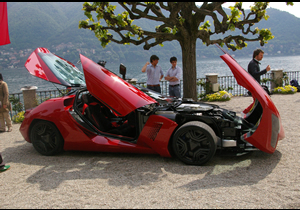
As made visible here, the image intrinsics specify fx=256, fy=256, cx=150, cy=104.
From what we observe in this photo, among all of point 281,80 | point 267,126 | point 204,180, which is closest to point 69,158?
point 204,180

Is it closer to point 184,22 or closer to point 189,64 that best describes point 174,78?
point 189,64

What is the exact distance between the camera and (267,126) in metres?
3.80

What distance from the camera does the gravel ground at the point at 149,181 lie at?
3.00 meters

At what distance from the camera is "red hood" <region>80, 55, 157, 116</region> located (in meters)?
3.88

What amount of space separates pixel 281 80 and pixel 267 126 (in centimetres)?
1209

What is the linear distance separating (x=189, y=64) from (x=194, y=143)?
6441 millimetres

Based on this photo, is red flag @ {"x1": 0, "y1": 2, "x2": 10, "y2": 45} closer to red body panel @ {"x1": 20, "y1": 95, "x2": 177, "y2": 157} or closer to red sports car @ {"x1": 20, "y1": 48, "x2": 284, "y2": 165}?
red sports car @ {"x1": 20, "y1": 48, "x2": 284, "y2": 165}

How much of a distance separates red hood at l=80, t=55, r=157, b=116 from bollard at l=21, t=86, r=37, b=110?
672 cm

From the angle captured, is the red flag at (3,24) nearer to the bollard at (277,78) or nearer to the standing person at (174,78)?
the standing person at (174,78)

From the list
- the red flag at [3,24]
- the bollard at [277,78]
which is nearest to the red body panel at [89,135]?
the red flag at [3,24]

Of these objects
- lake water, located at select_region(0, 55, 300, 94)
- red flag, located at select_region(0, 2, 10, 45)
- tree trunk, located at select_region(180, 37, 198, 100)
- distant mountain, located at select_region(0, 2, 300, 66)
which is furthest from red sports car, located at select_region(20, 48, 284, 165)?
distant mountain, located at select_region(0, 2, 300, 66)

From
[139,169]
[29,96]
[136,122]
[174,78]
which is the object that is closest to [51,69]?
[136,122]

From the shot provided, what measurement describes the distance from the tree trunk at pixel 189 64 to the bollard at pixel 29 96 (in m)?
5.93

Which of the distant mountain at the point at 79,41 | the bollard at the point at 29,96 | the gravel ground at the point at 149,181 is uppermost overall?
the distant mountain at the point at 79,41
